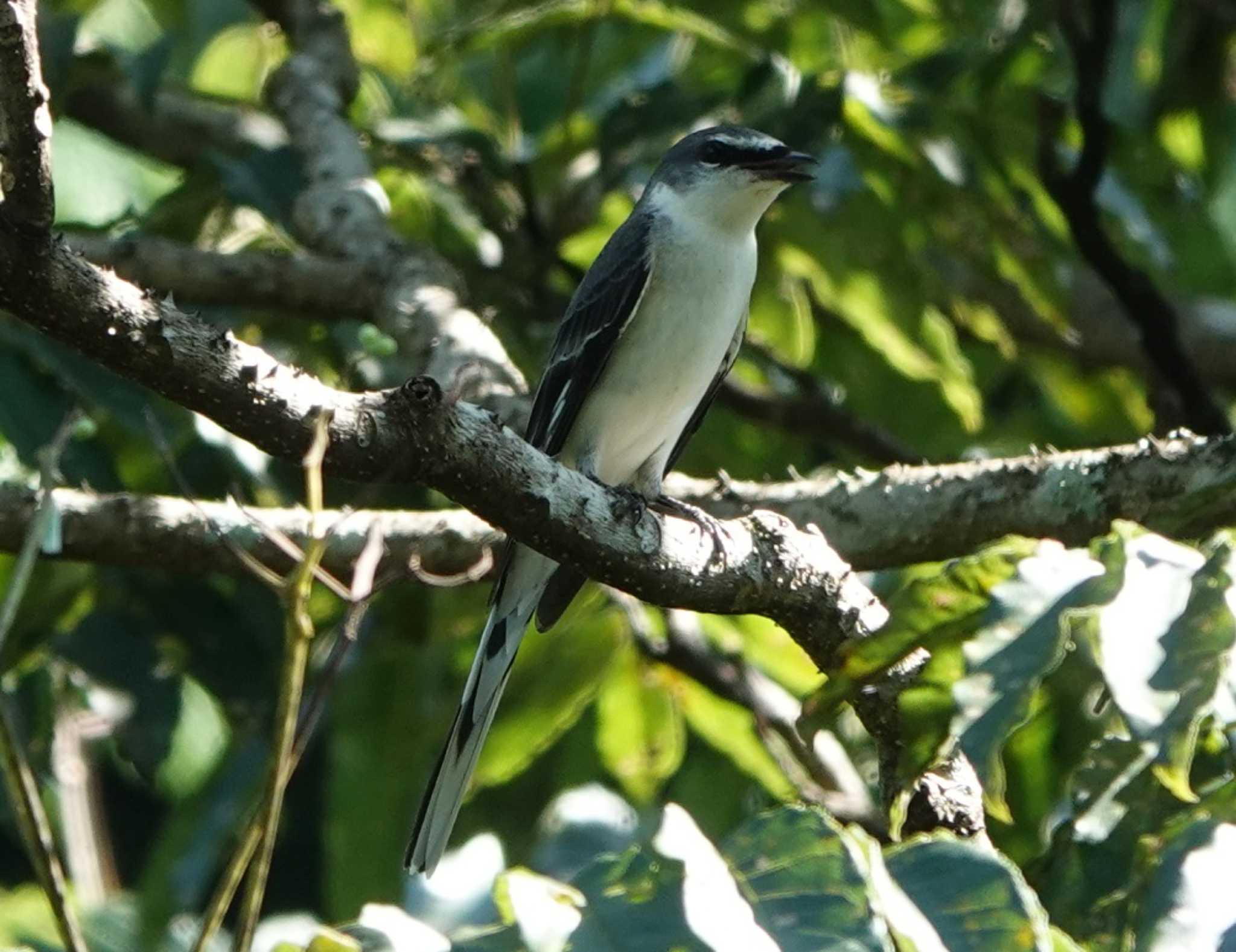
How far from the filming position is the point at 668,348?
4.72 metres

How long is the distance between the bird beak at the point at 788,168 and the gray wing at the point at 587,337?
0.37m

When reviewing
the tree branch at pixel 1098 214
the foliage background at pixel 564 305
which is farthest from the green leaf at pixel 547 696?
the tree branch at pixel 1098 214

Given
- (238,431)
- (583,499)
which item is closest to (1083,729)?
(583,499)

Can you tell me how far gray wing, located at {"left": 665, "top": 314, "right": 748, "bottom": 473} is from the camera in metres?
4.93

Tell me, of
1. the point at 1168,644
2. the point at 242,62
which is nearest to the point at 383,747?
the point at 1168,644

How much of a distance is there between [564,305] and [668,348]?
0.99 m

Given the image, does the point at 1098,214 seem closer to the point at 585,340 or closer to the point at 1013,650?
the point at 585,340

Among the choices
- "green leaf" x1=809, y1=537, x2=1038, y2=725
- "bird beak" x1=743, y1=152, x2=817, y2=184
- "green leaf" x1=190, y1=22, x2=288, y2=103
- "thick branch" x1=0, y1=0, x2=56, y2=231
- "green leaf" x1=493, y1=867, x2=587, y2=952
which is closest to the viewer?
"green leaf" x1=493, y1=867, x2=587, y2=952

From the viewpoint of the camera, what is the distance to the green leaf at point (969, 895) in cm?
181

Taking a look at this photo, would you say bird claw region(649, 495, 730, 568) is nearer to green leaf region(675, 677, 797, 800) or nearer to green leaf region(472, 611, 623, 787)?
green leaf region(472, 611, 623, 787)

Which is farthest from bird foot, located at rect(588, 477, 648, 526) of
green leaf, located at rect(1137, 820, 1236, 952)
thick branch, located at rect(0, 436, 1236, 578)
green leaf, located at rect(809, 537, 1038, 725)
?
green leaf, located at rect(1137, 820, 1236, 952)

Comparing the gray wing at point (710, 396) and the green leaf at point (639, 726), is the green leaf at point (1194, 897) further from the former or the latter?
the gray wing at point (710, 396)

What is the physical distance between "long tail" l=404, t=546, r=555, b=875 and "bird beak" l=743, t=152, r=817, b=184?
1287 millimetres

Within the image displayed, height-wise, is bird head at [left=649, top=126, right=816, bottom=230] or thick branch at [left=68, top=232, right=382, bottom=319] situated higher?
bird head at [left=649, top=126, right=816, bottom=230]
